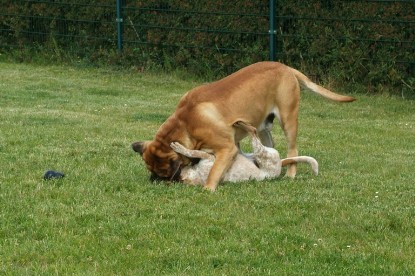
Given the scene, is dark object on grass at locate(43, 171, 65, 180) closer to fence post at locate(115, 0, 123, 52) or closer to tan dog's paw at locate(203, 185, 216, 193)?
tan dog's paw at locate(203, 185, 216, 193)

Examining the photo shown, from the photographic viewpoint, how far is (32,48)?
20.6 m

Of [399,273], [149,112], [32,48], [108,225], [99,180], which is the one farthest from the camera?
[32,48]

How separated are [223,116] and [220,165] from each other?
0.49 m

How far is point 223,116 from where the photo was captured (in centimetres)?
866

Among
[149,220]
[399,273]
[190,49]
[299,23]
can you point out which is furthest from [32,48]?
[399,273]

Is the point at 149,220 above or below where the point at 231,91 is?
below

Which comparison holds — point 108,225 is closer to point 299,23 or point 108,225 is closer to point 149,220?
point 149,220

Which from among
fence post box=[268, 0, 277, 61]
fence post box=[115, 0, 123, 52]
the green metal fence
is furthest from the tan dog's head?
fence post box=[115, 0, 123, 52]

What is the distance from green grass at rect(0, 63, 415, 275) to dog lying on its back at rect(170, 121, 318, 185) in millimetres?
161

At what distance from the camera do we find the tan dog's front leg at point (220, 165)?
8.36 meters

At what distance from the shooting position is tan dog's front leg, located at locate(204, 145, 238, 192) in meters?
8.36

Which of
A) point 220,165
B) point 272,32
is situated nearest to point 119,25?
point 272,32

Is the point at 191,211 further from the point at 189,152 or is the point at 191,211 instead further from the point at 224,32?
the point at 224,32

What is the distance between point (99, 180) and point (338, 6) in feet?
28.2
